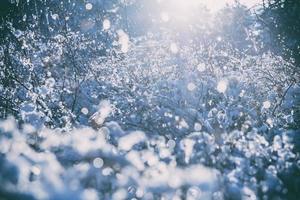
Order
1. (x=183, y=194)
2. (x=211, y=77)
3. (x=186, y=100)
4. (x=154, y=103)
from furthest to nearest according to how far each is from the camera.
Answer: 1. (x=211, y=77)
2. (x=186, y=100)
3. (x=154, y=103)
4. (x=183, y=194)

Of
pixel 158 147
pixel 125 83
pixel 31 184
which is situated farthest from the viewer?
pixel 125 83

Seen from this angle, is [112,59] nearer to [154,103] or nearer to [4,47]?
[4,47]

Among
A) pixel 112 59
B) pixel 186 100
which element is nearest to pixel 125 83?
pixel 186 100

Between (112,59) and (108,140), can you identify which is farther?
(112,59)

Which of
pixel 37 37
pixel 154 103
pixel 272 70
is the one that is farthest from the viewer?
pixel 37 37

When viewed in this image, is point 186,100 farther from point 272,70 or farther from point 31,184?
point 31,184

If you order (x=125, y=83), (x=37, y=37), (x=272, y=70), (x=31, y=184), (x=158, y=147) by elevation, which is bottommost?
(x=31, y=184)

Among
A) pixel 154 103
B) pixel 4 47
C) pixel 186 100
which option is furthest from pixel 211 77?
pixel 4 47

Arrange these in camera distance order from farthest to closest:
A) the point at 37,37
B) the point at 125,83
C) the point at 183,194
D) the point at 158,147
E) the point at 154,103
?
the point at 37,37, the point at 125,83, the point at 154,103, the point at 158,147, the point at 183,194

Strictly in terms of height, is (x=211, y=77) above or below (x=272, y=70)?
below

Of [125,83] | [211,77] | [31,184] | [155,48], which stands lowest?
[31,184]
